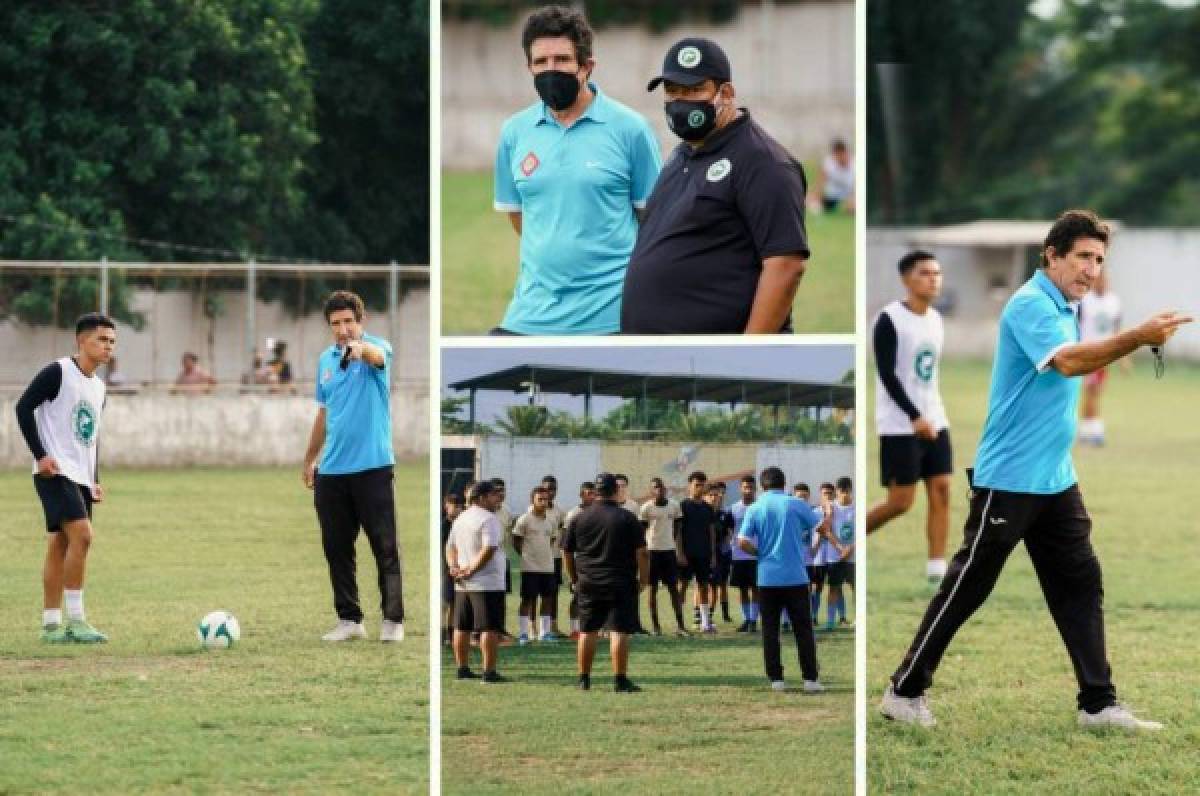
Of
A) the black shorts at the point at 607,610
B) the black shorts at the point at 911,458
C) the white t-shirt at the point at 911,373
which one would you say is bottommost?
the black shorts at the point at 607,610

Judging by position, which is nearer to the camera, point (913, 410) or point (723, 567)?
point (723, 567)

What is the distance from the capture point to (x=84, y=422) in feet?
Result: 28.4

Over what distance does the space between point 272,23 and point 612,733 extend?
10345mm

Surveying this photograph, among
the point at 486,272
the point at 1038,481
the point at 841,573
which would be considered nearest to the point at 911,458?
the point at 1038,481

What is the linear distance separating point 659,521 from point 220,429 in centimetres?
1138

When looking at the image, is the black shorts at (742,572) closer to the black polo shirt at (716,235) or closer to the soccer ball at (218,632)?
the black polo shirt at (716,235)

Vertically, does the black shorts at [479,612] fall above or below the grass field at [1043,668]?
above

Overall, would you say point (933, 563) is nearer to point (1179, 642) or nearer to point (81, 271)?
point (1179, 642)

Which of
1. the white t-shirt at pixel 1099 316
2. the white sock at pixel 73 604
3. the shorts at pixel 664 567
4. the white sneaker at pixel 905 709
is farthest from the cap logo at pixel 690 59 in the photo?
the white t-shirt at pixel 1099 316

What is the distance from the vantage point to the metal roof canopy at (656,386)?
593 centimetres

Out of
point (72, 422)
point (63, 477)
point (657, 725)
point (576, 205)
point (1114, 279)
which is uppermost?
point (1114, 279)

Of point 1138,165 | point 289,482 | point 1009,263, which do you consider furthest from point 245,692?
point 1138,165

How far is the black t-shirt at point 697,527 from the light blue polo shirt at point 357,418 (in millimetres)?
2239

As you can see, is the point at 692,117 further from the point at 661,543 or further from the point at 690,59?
the point at 661,543
